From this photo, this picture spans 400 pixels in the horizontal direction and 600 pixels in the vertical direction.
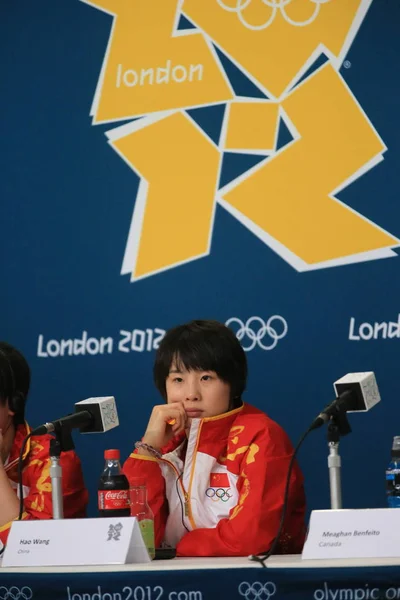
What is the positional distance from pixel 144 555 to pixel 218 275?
58.2 inches

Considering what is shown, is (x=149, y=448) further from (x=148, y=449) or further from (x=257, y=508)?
(x=257, y=508)

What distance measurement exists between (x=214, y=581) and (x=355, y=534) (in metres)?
0.28

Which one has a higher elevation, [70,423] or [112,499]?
[70,423]

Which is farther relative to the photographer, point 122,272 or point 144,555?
point 122,272

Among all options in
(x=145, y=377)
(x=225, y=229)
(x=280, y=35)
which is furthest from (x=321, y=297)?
(x=280, y=35)

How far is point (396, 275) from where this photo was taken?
3.21 meters

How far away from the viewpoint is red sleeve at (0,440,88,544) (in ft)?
→ 8.55

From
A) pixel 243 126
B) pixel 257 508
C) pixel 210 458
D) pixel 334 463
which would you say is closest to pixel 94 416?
pixel 210 458

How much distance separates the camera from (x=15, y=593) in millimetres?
1993

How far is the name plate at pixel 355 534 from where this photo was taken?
1.87 meters

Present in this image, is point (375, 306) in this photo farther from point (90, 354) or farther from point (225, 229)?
point (90, 354)

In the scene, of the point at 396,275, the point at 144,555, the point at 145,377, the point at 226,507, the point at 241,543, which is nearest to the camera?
the point at 144,555

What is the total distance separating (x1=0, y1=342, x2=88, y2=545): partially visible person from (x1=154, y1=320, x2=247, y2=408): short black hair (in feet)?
1.18

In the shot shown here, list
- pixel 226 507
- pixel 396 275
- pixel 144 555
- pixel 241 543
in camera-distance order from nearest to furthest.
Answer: pixel 144 555, pixel 241 543, pixel 226 507, pixel 396 275
